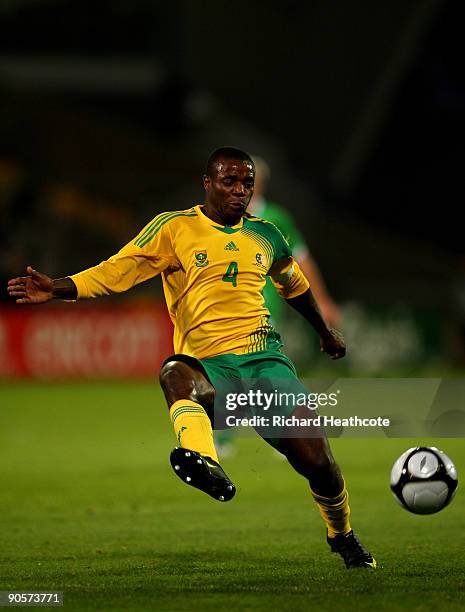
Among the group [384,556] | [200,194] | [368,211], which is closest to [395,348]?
[200,194]

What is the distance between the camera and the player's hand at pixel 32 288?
16.4 ft

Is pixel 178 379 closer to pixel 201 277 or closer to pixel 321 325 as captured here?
pixel 201 277

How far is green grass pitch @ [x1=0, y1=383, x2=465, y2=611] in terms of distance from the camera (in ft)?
15.2

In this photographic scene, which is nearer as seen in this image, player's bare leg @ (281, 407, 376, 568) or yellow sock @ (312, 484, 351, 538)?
player's bare leg @ (281, 407, 376, 568)

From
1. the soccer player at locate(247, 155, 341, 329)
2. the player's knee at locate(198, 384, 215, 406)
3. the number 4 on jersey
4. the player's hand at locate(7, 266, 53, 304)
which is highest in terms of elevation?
the soccer player at locate(247, 155, 341, 329)

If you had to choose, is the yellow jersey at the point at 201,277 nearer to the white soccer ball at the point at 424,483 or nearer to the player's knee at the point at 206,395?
the player's knee at the point at 206,395

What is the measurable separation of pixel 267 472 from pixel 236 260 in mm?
4218

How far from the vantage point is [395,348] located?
1973 centimetres

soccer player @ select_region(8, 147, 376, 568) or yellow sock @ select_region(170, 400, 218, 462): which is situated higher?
soccer player @ select_region(8, 147, 376, 568)

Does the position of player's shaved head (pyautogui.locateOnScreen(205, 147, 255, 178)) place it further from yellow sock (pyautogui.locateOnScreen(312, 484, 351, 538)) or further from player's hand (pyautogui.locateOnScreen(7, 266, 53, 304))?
yellow sock (pyautogui.locateOnScreen(312, 484, 351, 538))

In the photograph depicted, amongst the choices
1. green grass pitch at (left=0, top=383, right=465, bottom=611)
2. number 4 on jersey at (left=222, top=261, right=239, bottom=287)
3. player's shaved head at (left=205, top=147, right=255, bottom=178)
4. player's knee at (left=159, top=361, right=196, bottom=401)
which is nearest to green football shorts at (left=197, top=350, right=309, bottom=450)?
player's knee at (left=159, top=361, right=196, bottom=401)

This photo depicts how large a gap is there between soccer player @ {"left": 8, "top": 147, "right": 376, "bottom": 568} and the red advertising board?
12979 mm

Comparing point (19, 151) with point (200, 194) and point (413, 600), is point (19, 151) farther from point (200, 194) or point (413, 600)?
point (413, 600)

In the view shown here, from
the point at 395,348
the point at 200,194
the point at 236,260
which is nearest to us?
the point at 236,260
